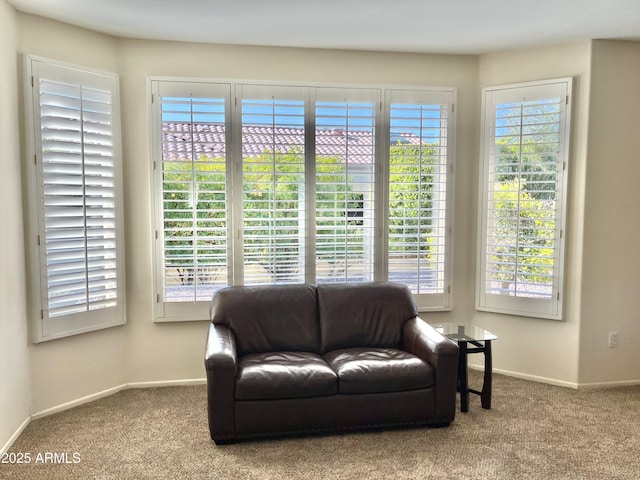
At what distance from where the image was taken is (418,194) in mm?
4020

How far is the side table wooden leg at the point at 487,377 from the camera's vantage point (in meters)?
3.34

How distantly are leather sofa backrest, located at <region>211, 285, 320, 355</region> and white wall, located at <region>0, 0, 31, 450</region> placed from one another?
119cm

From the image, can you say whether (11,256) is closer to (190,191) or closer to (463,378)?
(190,191)

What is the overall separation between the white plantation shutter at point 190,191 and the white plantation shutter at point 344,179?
2.46 feet

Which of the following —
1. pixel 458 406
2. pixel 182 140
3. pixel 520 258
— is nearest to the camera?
pixel 458 406

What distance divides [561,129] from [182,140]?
2853 mm

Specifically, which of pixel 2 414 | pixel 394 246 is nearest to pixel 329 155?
pixel 394 246

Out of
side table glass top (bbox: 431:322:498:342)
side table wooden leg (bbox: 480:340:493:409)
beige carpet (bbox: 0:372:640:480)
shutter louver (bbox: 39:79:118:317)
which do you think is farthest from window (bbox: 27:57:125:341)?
side table wooden leg (bbox: 480:340:493:409)

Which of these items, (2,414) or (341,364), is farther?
(341,364)

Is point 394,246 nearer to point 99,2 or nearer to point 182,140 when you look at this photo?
point 182,140

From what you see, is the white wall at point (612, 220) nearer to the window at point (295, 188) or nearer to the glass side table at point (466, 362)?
the glass side table at point (466, 362)

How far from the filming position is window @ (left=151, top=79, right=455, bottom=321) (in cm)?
370

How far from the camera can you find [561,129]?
372 cm

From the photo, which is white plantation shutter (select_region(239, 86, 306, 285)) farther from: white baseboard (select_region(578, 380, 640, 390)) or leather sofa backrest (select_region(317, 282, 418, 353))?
white baseboard (select_region(578, 380, 640, 390))
